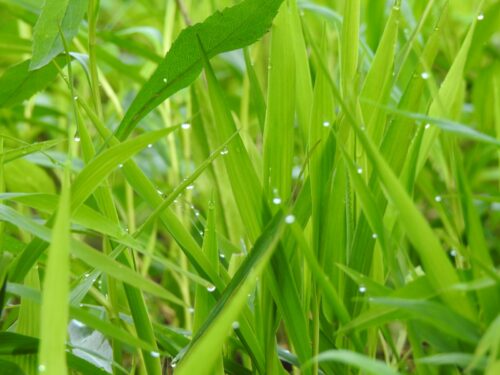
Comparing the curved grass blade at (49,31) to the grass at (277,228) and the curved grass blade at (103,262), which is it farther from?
the curved grass blade at (103,262)

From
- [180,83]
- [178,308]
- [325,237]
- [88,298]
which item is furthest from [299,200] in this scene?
[178,308]

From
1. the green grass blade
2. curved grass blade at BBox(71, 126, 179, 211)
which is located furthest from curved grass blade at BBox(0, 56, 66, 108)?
curved grass blade at BBox(71, 126, 179, 211)

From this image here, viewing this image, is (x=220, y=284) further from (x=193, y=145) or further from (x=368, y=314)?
(x=193, y=145)

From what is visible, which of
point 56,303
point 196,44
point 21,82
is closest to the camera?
point 56,303

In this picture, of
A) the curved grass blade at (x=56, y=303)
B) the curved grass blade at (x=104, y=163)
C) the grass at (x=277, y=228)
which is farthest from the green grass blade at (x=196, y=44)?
the curved grass blade at (x=56, y=303)

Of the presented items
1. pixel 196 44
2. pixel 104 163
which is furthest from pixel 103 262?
pixel 196 44

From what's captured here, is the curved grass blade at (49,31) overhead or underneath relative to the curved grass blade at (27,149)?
overhead

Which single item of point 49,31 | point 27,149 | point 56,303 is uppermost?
point 49,31

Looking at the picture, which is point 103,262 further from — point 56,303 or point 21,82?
point 21,82

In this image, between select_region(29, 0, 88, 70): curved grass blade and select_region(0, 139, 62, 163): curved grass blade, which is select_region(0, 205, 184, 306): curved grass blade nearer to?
select_region(0, 139, 62, 163): curved grass blade

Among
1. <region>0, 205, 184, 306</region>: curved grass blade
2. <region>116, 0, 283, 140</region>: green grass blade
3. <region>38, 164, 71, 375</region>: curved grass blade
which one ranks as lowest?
<region>38, 164, 71, 375</region>: curved grass blade

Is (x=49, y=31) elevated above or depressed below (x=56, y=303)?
above
